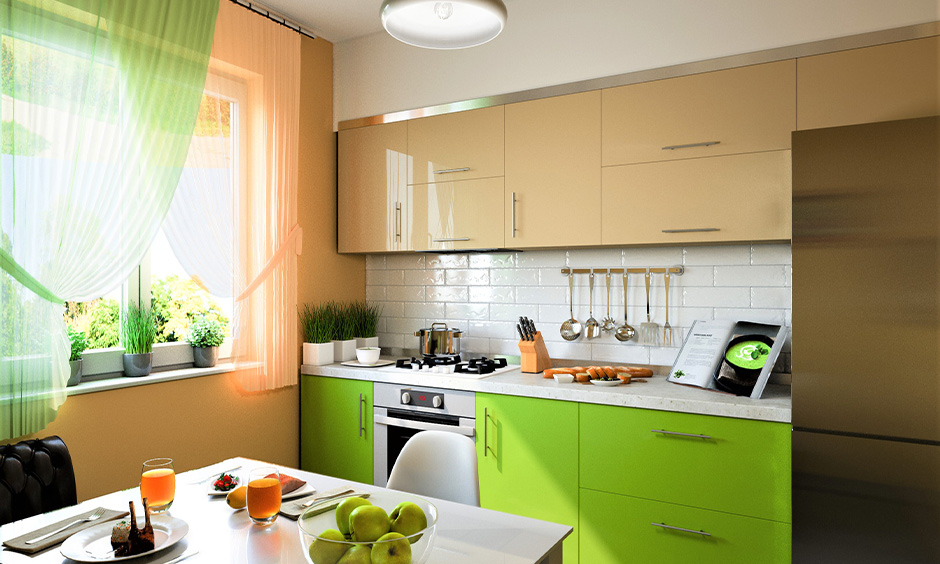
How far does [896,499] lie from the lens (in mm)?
1952

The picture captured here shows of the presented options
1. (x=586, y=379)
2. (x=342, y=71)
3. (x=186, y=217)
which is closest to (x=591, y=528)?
(x=586, y=379)

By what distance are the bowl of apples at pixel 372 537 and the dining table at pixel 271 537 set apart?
152 mm

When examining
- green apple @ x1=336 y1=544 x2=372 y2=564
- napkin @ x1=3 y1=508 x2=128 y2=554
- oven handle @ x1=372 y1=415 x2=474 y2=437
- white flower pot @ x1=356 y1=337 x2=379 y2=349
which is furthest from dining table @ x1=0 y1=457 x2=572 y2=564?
white flower pot @ x1=356 y1=337 x2=379 y2=349

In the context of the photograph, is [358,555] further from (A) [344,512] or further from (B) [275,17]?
(B) [275,17]

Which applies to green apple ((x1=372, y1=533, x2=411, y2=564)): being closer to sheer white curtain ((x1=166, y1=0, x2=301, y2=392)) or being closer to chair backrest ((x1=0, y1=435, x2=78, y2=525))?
chair backrest ((x1=0, y1=435, x2=78, y2=525))

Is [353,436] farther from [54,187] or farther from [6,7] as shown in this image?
[6,7]

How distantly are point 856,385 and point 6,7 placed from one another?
318 centimetres

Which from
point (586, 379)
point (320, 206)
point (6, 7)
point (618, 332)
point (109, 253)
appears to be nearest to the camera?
point (6, 7)

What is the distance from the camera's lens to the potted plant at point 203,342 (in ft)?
9.95

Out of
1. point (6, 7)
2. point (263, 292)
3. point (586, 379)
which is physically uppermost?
point (6, 7)

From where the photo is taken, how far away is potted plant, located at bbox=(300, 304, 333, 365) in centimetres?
346

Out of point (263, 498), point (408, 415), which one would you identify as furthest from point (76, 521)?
point (408, 415)

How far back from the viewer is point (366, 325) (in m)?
3.84

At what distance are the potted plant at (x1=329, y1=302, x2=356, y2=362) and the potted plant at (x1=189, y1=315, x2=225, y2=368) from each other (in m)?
Result: 0.71
